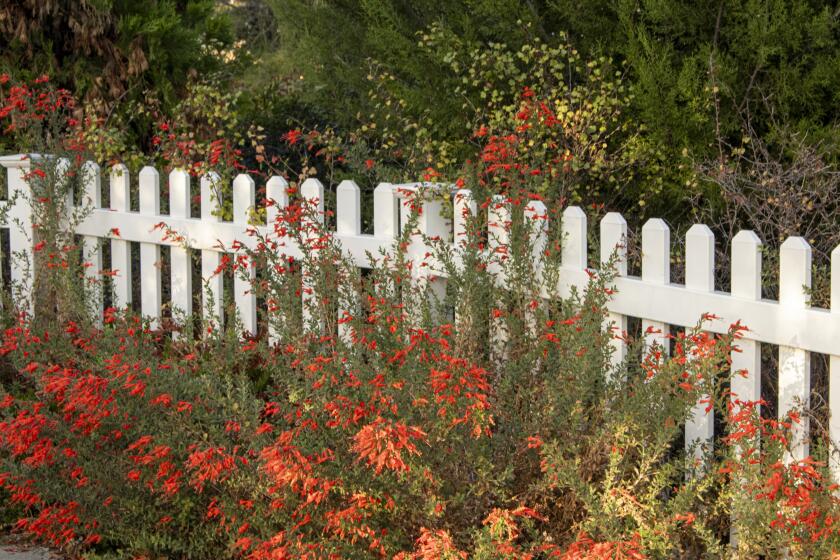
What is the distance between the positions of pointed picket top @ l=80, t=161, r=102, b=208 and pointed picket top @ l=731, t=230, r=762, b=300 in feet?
11.1

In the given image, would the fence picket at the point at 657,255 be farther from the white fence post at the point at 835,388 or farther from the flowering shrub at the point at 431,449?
the white fence post at the point at 835,388

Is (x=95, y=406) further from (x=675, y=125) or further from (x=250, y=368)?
(x=675, y=125)

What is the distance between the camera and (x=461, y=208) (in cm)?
425

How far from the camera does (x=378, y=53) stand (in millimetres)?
7293

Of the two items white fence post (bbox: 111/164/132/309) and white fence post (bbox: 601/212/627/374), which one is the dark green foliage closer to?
white fence post (bbox: 111/164/132/309)

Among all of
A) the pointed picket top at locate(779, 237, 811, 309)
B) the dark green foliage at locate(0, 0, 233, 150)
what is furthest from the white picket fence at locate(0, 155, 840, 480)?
the dark green foliage at locate(0, 0, 233, 150)

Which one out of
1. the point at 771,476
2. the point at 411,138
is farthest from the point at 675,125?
the point at 771,476

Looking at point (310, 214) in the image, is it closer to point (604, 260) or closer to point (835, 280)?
point (604, 260)

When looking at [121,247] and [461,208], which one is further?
[121,247]

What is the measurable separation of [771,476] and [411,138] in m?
4.40

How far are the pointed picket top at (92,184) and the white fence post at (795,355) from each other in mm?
3539

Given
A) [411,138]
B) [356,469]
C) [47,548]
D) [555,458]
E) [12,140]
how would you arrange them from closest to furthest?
1. [555,458]
2. [356,469]
3. [47,548]
4. [411,138]
5. [12,140]

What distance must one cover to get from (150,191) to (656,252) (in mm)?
2675

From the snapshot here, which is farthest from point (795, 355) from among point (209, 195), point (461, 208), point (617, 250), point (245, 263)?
point (209, 195)
